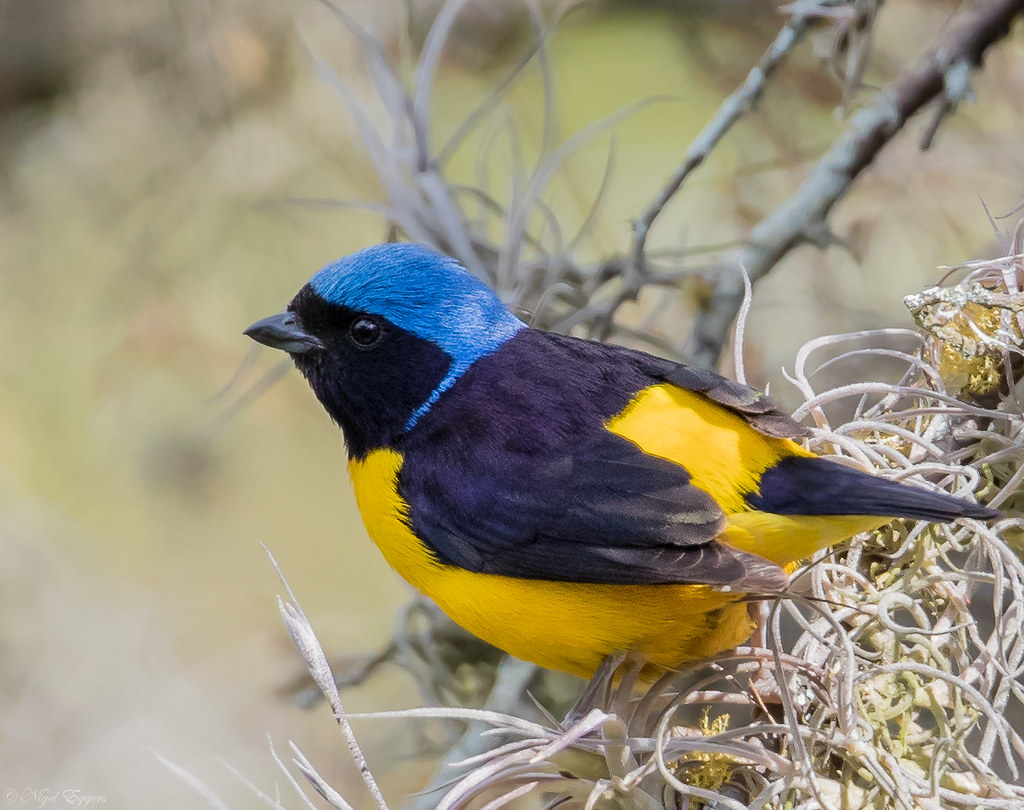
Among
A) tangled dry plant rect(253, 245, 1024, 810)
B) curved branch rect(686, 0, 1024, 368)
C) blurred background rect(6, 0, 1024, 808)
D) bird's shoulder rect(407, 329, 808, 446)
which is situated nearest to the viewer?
tangled dry plant rect(253, 245, 1024, 810)

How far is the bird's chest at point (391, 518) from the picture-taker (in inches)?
71.6

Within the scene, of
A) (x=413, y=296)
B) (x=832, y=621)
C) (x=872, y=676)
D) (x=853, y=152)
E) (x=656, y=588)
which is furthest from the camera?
(x=853, y=152)

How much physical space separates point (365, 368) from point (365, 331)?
74 mm

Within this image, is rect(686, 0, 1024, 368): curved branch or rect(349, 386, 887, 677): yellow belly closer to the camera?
rect(349, 386, 887, 677): yellow belly

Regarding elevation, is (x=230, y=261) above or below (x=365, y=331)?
below

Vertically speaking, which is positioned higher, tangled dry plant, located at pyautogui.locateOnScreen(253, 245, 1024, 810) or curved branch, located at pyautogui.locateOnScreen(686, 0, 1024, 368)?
curved branch, located at pyautogui.locateOnScreen(686, 0, 1024, 368)

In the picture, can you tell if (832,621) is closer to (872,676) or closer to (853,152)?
(872,676)

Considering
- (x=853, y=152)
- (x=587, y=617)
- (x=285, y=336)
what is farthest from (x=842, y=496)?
(x=853, y=152)

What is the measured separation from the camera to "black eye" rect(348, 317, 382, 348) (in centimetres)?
200

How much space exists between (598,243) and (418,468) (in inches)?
58.7

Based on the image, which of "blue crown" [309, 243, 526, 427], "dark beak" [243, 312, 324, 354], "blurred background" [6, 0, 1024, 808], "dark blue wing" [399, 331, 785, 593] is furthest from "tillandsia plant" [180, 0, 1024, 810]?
"blurred background" [6, 0, 1024, 808]

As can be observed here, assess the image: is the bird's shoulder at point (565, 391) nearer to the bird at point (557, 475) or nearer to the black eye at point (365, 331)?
the bird at point (557, 475)

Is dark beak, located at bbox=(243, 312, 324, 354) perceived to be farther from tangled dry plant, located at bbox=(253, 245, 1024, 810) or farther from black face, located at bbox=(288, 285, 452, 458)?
tangled dry plant, located at bbox=(253, 245, 1024, 810)

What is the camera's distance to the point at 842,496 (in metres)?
1.54
